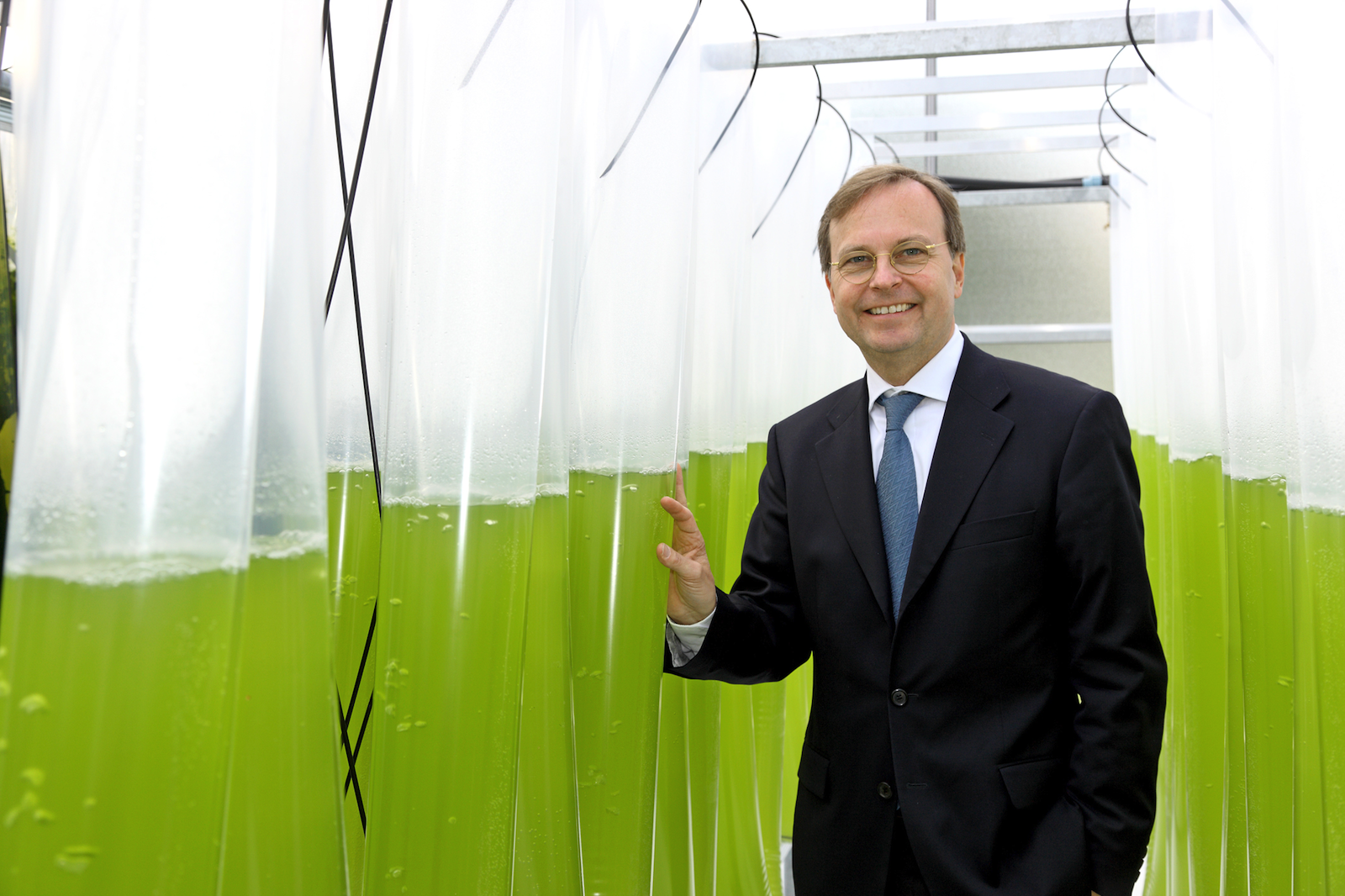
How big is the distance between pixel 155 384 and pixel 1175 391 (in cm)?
189

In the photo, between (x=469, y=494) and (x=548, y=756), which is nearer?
(x=469, y=494)

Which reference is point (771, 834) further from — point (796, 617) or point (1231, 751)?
point (1231, 751)

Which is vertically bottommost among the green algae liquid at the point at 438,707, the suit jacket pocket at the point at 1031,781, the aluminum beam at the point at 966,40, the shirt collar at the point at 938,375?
the suit jacket pocket at the point at 1031,781

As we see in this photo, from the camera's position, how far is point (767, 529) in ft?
4.76

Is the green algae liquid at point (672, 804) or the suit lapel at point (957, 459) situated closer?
the suit lapel at point (957, 459)

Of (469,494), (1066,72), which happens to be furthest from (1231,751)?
(1066,72)

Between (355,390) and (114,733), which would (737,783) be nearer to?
(355,390)

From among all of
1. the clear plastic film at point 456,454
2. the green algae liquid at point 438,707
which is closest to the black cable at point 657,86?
the clear plastic film at point 456,454

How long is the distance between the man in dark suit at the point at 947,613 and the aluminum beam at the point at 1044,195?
2.17m

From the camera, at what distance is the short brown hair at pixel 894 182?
133cm

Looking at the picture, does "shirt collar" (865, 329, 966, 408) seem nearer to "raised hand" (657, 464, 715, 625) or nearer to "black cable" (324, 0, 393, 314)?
"raised hand" (657, 464, 715, 625)

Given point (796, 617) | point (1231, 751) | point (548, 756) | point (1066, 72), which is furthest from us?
point (1066, 72)

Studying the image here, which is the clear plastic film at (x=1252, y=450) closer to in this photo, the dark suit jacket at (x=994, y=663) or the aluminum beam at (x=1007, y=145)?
the dark suit jacket at (x=994, y=663)

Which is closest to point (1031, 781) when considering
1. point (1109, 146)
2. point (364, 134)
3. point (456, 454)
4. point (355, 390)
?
point (456, 454)
